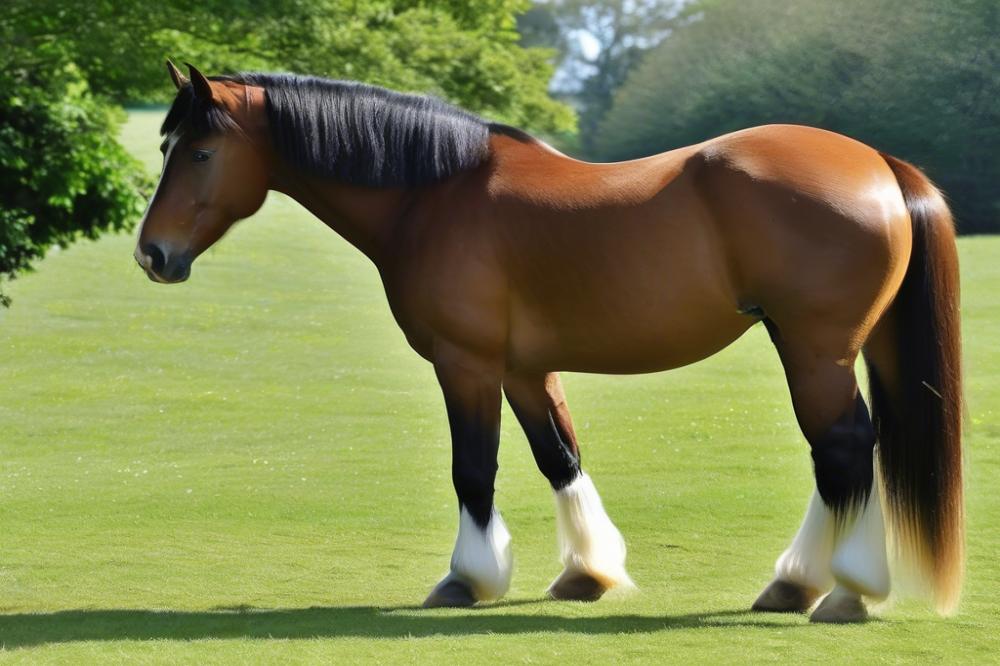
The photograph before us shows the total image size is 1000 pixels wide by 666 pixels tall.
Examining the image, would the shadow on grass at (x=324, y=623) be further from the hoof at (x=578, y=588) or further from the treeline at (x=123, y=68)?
the treeline at (x=123, y=68)

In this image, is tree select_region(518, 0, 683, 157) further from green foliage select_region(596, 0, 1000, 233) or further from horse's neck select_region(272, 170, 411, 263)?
horse's neck select_region(272, 170, 411, 263)

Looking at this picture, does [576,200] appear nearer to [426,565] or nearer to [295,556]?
[426,565]

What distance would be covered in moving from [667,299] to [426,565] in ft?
7.42

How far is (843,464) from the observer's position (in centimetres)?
478

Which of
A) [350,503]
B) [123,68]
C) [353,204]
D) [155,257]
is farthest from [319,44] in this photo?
[155,257]

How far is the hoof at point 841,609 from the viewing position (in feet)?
15.6

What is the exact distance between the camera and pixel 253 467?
1012 cm

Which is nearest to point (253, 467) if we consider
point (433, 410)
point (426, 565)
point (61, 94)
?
point (433, 410)

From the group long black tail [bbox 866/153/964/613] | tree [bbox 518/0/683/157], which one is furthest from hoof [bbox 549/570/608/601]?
tree [bbox 518/0/683/157]

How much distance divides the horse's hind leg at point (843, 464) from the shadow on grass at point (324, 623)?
0.25m

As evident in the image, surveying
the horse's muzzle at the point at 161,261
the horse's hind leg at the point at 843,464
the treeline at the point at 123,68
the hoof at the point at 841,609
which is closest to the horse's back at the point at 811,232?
the horse's hind leg at the point at 843,464

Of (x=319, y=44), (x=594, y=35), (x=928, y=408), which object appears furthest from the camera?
(x=594, y=35)

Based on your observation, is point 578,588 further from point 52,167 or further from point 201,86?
point 52,167

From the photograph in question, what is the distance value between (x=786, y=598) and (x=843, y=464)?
619 millimetres
